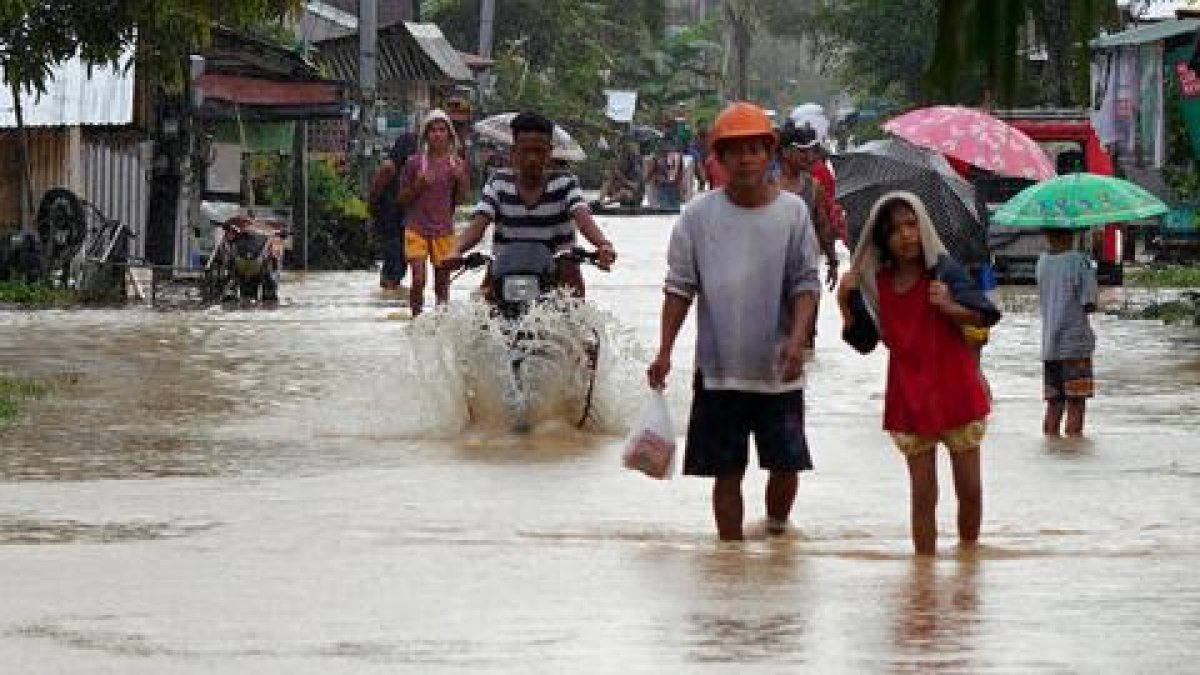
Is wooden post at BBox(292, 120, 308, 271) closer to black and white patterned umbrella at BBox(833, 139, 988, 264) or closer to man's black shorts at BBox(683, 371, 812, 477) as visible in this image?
black and white patterned umbrella at BBox(833, 139, 988, 264)

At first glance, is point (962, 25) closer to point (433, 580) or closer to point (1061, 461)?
point (433, 580)

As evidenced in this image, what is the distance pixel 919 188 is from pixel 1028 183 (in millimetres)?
14681

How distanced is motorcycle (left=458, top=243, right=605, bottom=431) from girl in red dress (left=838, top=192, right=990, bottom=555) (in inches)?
163

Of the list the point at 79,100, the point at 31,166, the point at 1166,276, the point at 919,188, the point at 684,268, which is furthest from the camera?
the point at 1166,276

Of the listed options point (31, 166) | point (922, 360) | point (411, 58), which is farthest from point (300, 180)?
point (922, 360)

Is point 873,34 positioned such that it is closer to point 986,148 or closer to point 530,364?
point 986,148

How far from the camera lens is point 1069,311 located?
15352 mm

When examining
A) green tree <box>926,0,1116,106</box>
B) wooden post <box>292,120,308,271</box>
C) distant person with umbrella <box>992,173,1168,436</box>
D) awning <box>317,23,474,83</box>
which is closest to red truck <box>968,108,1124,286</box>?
wooden post <box>292,120,308,271</box>

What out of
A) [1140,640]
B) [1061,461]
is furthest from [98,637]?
[1061,461]

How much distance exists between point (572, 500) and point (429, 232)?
426 inches

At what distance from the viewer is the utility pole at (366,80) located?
1578 inches

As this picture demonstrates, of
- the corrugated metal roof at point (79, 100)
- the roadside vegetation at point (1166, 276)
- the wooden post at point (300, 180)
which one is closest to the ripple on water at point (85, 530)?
the corrugated metal roof at point (79, 100)

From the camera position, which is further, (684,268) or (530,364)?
(530,364)

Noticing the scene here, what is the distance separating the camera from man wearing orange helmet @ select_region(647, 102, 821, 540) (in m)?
10.4
